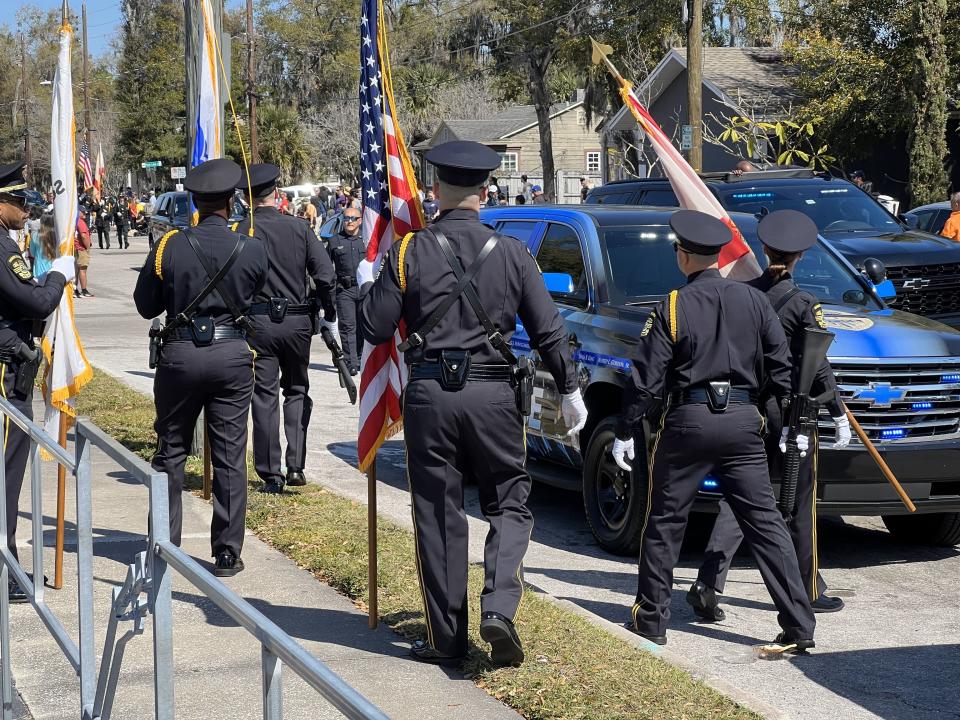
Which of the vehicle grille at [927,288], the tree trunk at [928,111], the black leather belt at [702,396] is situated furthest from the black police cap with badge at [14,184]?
the tree trunk at [928,111]

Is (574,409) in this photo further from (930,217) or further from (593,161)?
(593,161)

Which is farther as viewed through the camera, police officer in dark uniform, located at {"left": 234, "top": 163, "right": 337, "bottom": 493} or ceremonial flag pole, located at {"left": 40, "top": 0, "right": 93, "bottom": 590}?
police officer in dark uniform, located at {"left": 234, "top": 163, "right": 337, "bottom": 493}

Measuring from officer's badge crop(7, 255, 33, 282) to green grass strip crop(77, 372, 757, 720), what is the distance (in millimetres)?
2036

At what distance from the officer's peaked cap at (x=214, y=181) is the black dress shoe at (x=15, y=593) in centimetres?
221

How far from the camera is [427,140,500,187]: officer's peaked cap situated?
5227 millimetres

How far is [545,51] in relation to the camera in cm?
5506

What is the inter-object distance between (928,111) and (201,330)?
26028mm

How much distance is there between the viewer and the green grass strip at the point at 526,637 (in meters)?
4.82

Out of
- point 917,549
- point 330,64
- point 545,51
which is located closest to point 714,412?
point 917,549

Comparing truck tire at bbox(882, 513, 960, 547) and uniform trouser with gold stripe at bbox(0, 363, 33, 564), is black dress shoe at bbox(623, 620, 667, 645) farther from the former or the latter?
uniform trouser with gold stripe at bbox(0, 363, 33, 564)

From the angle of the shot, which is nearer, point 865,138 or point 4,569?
point 4,569

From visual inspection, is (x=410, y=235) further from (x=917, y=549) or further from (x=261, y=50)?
(x=261, y=50)

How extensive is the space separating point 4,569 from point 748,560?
4.34 metres

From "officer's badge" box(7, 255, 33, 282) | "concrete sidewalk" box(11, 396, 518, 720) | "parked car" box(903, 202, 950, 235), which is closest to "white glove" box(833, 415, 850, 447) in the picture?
"concrete sidewalk" box(11, 396, 518, 720)
